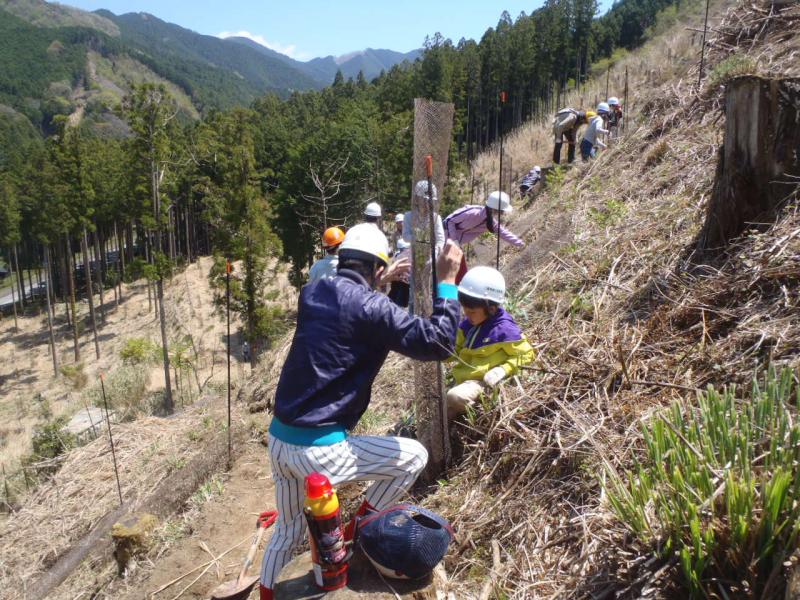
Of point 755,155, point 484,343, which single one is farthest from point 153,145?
point 755,155

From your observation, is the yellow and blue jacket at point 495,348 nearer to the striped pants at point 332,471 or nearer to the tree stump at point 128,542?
→ the striped pants at point 332,471

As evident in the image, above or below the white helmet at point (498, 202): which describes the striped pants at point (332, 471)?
below

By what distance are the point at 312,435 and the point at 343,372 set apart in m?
0.31

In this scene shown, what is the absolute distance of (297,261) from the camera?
28.0 metres

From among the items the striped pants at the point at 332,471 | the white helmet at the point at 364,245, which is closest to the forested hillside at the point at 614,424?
the striped pants at the point at 332,471

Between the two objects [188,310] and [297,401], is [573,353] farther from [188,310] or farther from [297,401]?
[188,310]

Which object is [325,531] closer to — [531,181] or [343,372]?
[343,372]

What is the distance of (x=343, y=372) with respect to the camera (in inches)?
97.9

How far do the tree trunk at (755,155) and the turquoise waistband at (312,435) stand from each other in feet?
10.0

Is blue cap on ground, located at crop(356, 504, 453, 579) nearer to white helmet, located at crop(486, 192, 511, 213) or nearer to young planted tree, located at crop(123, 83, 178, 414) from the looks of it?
white helmet, located at crop(486, 192, 511, 213)

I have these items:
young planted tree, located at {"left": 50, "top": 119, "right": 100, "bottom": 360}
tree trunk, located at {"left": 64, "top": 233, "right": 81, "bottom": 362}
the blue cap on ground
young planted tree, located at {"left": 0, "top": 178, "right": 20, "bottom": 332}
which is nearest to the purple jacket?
the blue cap on ground

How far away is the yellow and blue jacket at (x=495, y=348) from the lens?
12.1 feet

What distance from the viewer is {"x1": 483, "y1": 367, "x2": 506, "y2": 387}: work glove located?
362 centimetres

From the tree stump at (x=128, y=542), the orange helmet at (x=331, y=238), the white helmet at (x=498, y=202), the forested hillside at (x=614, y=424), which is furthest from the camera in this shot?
the orange helmet at (x=331, y=238)
